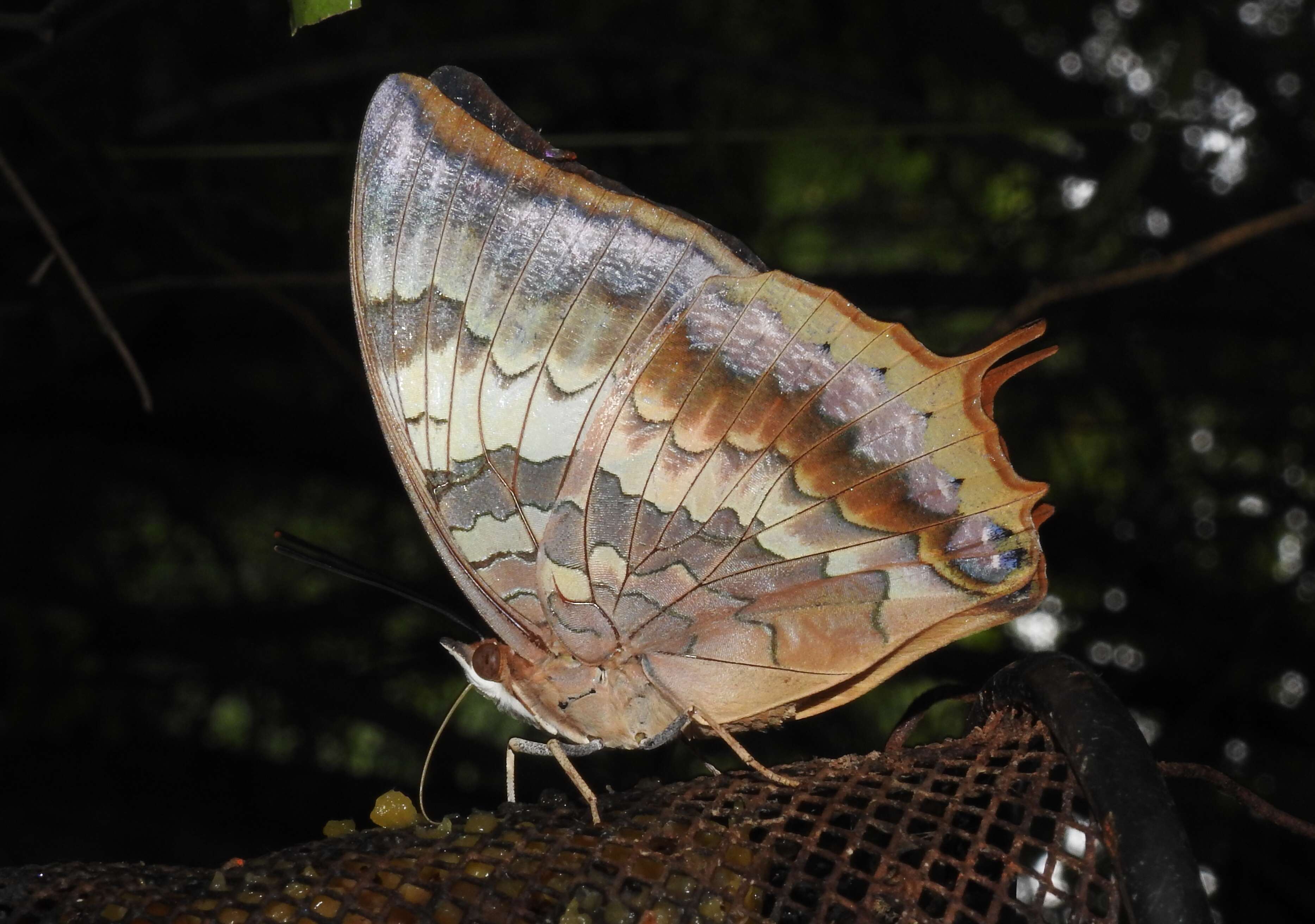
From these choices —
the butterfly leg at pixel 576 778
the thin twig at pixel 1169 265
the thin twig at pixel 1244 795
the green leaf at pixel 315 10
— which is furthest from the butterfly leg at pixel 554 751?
the thin twig at pixel 1169 265

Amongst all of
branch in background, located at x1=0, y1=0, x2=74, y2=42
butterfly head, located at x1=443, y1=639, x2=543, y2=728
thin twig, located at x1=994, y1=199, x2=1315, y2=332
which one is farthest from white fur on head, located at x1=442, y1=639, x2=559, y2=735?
thin twig, located at x1=994, y1=199, x2=1315, y2=332

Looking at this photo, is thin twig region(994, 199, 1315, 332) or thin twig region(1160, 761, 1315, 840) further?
thin twig region(994, 199, 1315, 332)

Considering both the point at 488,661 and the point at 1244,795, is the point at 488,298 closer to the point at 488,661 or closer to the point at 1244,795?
the point at 488,661

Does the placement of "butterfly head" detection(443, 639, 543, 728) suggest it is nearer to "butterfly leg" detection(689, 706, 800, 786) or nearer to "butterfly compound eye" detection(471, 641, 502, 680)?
"butterfly compound eye" detection(471, 641, 502, 680)

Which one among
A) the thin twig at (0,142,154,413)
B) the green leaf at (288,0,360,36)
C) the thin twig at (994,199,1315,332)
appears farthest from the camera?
the thin twig at (994,199,1315,332)

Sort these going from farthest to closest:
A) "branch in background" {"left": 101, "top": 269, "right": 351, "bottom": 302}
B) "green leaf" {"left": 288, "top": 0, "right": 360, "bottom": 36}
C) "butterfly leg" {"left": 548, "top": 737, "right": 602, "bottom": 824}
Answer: "branch in background" {"left": 101, "top": 269, "right": 351, "bottom": 302} → "butterfly leg" {"left": 548, "top": 737, "right": 602, "bottom": 824} → "green leaf" {"left": 288, "top": 0, "right": 360, "bottom": 36}

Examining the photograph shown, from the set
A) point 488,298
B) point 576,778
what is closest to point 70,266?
point 488,298

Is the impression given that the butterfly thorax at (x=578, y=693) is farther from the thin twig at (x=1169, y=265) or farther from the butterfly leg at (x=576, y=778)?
the thin twig at (x=1169, y=265)

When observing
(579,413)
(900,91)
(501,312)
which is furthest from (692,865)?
(900,91)
